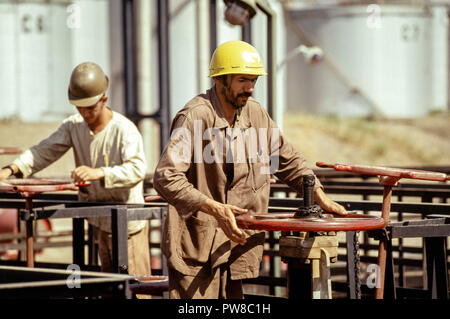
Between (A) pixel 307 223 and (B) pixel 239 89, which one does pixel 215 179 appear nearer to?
(B) pixel 239 89

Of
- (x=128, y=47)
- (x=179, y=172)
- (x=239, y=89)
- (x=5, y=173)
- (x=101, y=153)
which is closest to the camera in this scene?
(x=179, y=172)

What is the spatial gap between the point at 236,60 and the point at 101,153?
84.2 inches

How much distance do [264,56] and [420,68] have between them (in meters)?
33.8

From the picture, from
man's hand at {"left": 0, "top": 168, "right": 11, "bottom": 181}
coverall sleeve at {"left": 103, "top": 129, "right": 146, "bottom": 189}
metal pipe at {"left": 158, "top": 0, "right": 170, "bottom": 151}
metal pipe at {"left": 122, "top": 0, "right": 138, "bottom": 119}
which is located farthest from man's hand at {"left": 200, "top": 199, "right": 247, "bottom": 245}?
metal pipe at {"left": 122, "top": 0, "right": 138, "bottom": 119}

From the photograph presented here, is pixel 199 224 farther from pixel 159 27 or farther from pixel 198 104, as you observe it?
pixel 159 27

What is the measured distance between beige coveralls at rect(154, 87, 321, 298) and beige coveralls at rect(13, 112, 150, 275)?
1.60m

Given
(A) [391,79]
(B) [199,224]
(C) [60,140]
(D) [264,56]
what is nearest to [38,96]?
(A) [391,79]

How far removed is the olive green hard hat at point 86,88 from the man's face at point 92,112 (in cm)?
3

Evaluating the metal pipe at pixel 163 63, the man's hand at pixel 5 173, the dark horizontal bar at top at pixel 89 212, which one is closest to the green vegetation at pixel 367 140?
the metal pipe at pixel 163 63

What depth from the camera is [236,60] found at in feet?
15.0

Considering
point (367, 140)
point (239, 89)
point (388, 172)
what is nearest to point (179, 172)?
point (239, 89)

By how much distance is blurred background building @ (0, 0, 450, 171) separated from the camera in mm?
23281

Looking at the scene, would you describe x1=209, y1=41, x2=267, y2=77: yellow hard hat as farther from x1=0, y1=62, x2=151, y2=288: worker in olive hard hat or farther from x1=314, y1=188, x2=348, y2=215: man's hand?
x1=0, y1=62, x2=151, y2=288: worker in olive hard hat

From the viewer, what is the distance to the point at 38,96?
35906 mm
